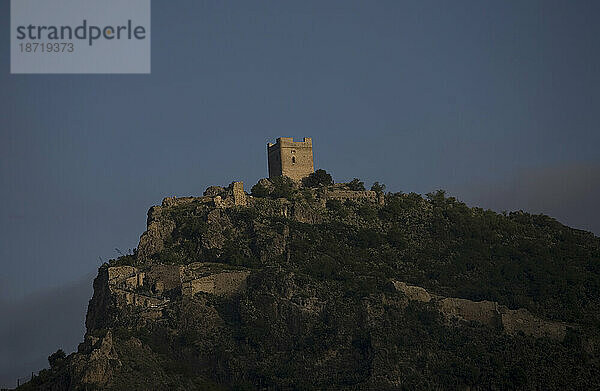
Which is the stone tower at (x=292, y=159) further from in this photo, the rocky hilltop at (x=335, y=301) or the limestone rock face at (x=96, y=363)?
the limestone rock face at (x=96, y=363)

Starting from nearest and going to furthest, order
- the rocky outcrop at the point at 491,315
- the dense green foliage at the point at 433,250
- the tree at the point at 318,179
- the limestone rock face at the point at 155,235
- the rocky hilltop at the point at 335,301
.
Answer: the rocky hilltop at the point at 335,301, the rocky outcrop at the point at 491,315, the dense green foliage at the point at 433,250, the limestone rock face at the point at 155,235, the tree at the point at 318,179

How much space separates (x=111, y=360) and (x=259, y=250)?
17560 mm

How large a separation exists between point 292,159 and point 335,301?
77.7ft

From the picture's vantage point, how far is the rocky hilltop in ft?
243

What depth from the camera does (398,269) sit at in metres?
86.8

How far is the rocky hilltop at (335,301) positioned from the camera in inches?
2911

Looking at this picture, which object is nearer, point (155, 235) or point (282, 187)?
point (155, 235)

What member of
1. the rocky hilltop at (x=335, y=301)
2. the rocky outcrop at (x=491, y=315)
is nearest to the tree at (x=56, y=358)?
the rocky hilltop at (x=335, y=301)

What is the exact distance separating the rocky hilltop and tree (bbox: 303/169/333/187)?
2.88m

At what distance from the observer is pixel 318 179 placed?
99688mm

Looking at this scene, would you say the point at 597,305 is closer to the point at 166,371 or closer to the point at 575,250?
the point at 575,250

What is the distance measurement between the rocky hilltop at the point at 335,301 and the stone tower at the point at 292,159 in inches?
163

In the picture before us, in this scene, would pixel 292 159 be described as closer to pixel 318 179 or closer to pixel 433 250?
pixel 318 179

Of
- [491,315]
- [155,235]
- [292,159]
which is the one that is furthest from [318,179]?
[491,315]
